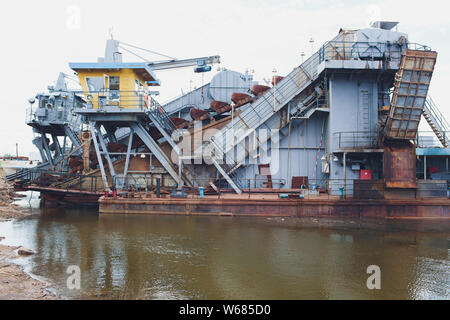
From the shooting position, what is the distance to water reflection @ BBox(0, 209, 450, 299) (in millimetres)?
7262

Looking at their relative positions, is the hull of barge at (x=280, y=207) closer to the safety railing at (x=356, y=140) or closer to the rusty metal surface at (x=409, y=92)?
the safety railing at (x=356, y=140)

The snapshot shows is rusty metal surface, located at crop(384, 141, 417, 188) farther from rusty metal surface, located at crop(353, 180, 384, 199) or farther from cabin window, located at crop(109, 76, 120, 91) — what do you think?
cabin window, located at crop(109, 76, 120, 91)

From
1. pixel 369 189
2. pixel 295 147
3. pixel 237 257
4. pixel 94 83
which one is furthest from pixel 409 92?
pixel 94 83

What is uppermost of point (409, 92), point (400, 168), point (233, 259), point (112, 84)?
point (112, 84)

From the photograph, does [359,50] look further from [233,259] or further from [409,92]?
[233,259]

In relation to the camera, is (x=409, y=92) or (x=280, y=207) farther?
(x=280, y=207)

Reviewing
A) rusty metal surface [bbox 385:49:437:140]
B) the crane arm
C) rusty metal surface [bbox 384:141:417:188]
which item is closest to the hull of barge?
rusty metal surface [bbox 384:141:417:188]

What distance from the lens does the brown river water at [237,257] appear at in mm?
7281

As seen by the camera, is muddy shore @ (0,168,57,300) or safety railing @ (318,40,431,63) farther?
safety railing @ (318,40,431,63)

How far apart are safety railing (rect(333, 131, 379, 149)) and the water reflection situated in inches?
195

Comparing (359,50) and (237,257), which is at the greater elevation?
(359,50)

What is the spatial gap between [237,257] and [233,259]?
0.25 m

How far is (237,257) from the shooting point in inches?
379
